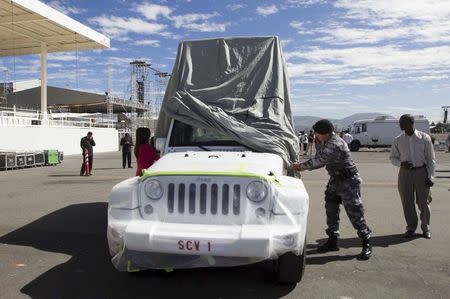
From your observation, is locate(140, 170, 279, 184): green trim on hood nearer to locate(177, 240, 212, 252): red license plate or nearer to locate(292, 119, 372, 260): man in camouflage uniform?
locate(177, 240, 212, 252): red license plate

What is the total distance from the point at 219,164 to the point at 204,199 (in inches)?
20.1

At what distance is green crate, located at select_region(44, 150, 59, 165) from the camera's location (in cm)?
2293

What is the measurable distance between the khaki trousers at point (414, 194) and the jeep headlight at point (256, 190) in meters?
3.59

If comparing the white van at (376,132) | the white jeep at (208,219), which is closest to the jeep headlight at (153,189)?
the white jeep at (208,219)

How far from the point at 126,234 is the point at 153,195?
47cm

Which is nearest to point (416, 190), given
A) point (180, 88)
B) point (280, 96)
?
point (280, 96)

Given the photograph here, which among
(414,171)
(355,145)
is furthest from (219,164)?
(355,145)

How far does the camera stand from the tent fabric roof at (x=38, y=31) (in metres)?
30.0

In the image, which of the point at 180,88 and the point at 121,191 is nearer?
the point at 121,191

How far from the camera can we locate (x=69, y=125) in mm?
35719

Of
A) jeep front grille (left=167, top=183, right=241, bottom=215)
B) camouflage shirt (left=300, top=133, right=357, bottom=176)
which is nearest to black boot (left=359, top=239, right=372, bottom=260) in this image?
camouflage shirt (left=300, top=133, right=357, bottom=176)

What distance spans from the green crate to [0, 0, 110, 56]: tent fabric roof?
34.4 ft

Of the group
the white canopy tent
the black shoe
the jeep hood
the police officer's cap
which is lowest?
the black shoe

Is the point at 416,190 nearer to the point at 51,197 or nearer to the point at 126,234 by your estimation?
the point at 126,234
